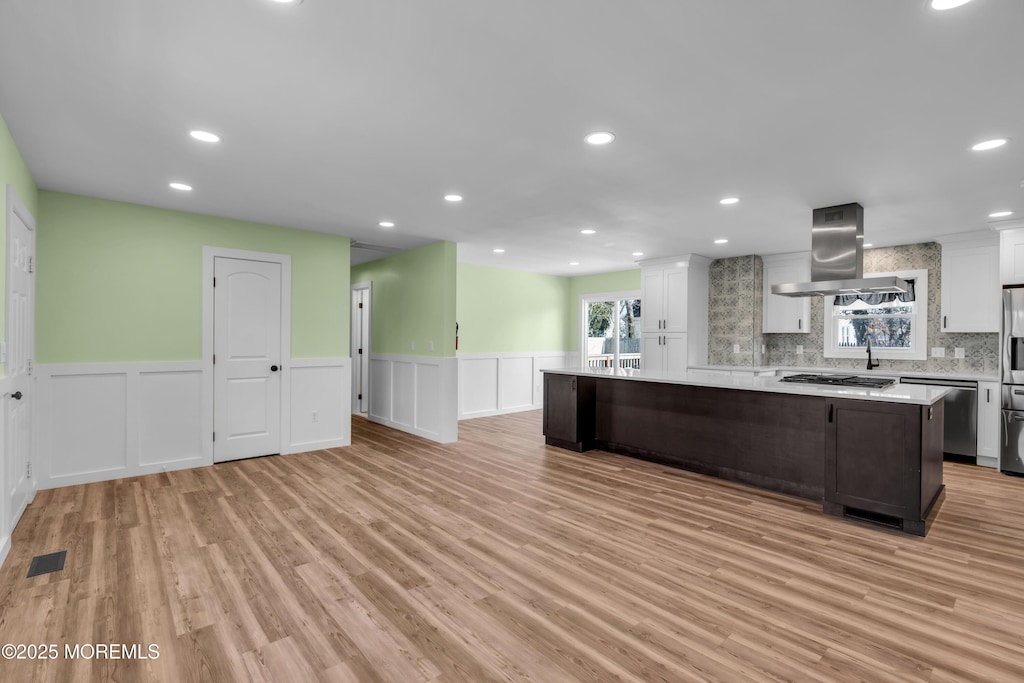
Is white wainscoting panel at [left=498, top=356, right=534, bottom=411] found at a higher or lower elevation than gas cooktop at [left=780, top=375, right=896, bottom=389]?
lower

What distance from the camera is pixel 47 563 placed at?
2670mm

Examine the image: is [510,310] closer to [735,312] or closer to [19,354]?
[735,312]

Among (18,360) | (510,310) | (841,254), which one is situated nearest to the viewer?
(18,360)

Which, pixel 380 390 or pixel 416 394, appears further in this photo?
pixel 380 390

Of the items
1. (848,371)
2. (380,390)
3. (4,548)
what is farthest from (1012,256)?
(4,548)

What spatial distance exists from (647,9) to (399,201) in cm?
286

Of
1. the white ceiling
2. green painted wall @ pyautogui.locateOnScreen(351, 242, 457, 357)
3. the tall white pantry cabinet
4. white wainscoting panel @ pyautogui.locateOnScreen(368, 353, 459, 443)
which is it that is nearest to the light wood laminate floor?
white wainscoting panel @ pyautogui.locateOnScreen(368, 353, 459, 443)

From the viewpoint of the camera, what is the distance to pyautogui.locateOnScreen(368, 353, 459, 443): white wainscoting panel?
5.80m

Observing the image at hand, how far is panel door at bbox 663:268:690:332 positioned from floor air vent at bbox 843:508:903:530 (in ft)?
11.8

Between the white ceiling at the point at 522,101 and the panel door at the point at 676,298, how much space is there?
2.53 meters

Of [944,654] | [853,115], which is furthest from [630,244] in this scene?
[944,654]

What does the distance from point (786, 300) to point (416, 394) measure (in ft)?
16.3

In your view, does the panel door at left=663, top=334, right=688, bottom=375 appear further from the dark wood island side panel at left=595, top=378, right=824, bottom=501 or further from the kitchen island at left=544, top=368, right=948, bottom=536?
the dark wood island side panel at left=595, top=378, right=824, bottom=501

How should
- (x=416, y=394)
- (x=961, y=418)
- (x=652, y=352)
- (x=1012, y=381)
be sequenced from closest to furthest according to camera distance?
(x=1012, y=381) < (x=961, y=418) < (x=416, y=394) < (x=652, y=352)
